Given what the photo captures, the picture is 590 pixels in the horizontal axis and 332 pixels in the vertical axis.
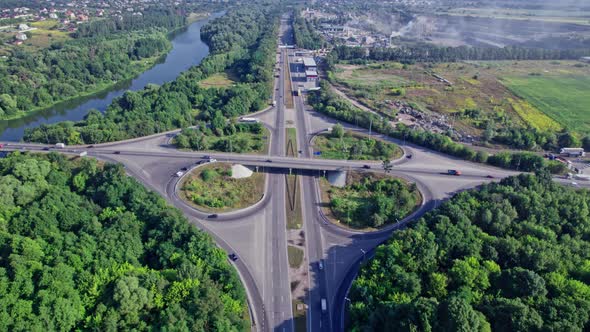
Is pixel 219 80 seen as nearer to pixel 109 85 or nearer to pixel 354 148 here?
pixel 109 85

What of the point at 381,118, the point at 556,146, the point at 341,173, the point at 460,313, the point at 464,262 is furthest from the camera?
the point at 381,118

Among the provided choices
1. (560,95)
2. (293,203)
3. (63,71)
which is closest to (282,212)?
(293,203)

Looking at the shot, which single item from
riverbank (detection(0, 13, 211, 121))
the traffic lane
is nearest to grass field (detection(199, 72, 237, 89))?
riverbank (detection(0, 13, 211, 121))

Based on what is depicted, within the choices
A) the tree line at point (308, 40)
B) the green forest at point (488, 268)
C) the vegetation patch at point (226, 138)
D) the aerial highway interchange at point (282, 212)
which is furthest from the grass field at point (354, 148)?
the tree line at point (308, 40)

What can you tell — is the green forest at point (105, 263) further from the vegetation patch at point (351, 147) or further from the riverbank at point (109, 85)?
the riverbank at point (109, 85)

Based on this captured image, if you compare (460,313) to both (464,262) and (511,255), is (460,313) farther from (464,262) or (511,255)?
(511,255)

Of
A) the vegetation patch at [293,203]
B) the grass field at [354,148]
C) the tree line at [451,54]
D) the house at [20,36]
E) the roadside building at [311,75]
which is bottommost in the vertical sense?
the vegetation patch at [293,203]

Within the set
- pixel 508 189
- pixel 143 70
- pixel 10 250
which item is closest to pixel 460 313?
pixel 508 189
